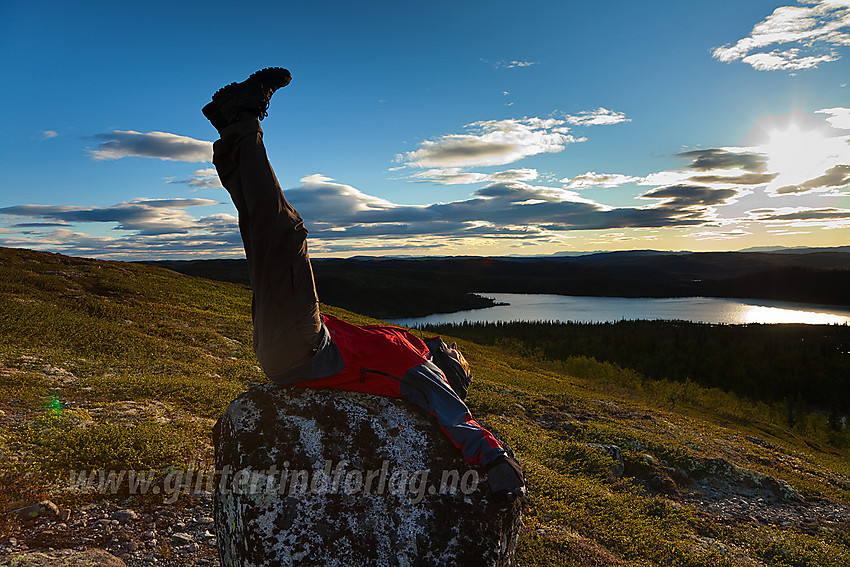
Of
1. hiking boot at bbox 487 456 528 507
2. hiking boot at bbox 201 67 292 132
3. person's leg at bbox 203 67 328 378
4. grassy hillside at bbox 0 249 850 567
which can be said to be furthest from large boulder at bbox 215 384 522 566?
hiking boot at bbox 201 67 292 132

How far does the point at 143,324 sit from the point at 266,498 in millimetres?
12853

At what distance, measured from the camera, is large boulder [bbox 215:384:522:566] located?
3.30 metres

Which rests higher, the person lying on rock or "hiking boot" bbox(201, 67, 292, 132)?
"hiking boot" bbox(201, 67, 292, 132)

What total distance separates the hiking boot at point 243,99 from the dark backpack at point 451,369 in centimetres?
288

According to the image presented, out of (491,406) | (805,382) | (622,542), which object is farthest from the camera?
(805,382)

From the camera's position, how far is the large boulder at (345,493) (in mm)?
3303

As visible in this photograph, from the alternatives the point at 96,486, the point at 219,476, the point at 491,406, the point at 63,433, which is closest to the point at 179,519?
the point at 96,486

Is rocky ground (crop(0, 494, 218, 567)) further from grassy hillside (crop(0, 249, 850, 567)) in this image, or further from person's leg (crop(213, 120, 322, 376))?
person's leg (crop(213, 120, 322, 376))

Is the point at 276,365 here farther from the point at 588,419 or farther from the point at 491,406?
the point at 588,419

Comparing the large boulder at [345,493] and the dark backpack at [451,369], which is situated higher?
the dark backpack at [451,369]

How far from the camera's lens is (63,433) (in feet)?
18.1

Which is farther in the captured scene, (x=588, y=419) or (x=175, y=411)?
(x=588, y=419)

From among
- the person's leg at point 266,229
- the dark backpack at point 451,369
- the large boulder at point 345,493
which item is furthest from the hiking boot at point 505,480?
the person's leg at point 266,229

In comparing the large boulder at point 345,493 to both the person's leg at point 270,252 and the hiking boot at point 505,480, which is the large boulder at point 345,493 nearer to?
the hiking boot at point 505,480
